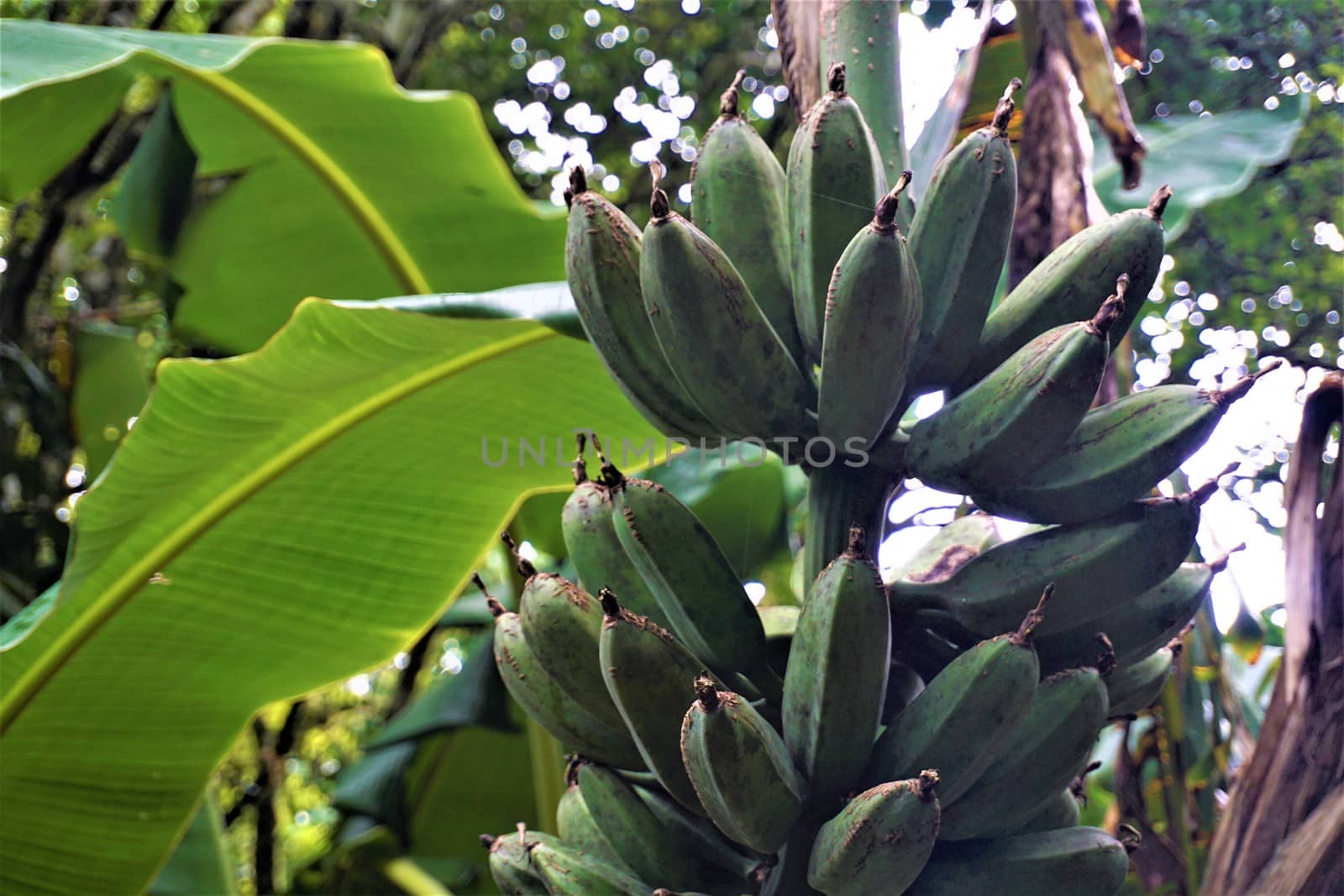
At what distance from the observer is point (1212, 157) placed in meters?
1.59

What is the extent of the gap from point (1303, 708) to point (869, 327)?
2.10 ft

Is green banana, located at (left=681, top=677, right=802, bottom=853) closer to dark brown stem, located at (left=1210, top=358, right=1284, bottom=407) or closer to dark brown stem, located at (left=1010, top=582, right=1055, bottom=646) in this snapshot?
dark brown stem, located at (left=1010, top=582, right=1055, bottom=646)

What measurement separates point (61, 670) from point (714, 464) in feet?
2.78

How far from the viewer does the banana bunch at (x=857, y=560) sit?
1.87ft

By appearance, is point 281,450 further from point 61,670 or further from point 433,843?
point 433,843

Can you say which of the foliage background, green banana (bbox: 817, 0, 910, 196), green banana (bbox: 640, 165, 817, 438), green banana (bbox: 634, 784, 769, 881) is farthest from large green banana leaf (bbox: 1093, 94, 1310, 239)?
green banana (bbox: 634, 784, 769, 881)

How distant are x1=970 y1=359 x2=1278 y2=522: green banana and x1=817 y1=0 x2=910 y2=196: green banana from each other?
25cm

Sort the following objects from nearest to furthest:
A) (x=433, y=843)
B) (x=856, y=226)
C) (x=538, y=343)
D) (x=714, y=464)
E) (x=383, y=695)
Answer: (x=856, y=226) < (x=538, y=343) < (x=714, y=464) < (x=433, y=843) < (x=383, y=695)

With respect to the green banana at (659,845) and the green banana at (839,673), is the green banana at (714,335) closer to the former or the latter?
the green banana at (839,673)

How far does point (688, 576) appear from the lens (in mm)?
649

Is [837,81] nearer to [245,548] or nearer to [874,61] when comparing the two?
[874,61]

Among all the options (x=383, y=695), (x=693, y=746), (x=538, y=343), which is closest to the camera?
(x=693, y=746)

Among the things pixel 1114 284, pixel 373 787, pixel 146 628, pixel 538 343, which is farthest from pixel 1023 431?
pixel 373 787

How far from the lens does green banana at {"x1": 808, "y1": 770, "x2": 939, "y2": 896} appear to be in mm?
526
